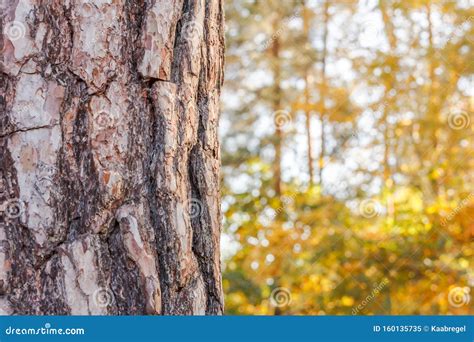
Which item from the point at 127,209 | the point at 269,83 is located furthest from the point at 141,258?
the point at 269,83

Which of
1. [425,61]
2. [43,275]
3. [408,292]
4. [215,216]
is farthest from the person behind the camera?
[425,61]

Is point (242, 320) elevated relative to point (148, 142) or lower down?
lower down

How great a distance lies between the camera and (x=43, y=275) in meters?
0.79

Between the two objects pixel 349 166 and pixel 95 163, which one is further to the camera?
pixel 349 166

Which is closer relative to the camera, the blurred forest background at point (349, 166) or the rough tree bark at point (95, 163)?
the rough tree bark at point (95, 163)

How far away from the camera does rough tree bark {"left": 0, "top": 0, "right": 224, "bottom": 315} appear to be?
2.60 ft

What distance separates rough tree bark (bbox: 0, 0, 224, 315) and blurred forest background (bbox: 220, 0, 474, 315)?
2.87m

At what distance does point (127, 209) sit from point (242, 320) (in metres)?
0.20

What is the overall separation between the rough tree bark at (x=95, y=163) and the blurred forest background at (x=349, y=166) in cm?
287

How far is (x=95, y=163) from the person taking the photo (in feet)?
2.65

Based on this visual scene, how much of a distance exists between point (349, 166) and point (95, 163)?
130 inches

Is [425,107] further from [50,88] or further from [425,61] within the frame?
[50,88]

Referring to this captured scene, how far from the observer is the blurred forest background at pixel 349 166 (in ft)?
12.2

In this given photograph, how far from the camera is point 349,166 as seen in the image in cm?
398
